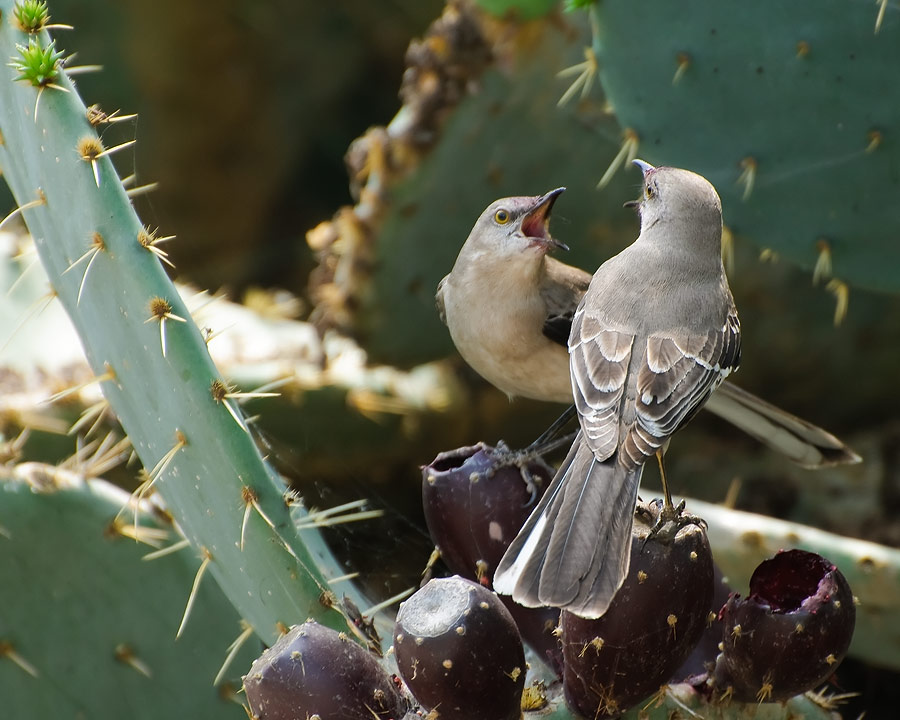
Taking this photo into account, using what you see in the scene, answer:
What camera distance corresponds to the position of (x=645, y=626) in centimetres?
137

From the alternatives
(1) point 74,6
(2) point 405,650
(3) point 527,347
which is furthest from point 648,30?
(1) point 74,6

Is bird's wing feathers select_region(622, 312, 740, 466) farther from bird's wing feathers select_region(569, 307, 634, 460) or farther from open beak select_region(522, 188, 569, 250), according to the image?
open beak select_region(522, 188, 569, 250)

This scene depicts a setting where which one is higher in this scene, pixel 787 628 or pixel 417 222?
pixel 787 628

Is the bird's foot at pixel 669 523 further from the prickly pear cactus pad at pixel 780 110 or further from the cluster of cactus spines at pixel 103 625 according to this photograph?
the prickly pear cactus pad at pixel 780 110

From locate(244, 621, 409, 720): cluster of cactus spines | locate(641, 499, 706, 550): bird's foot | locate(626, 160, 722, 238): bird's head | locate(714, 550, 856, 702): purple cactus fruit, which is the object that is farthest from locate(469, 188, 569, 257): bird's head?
locate(244, 621, 409, 720): cluster of cactus spines

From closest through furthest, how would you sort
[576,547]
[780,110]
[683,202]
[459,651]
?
[459,651], [576,547], [683,202], [780,110]

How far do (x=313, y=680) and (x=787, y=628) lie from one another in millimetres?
591

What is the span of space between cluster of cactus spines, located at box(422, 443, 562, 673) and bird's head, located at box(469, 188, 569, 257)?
0.64 m

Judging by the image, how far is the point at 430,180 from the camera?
10.4ft

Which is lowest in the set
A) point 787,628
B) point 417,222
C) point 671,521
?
point 417,222

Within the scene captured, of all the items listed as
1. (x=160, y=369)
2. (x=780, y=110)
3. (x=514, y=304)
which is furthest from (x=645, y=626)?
(x=780, y=110)

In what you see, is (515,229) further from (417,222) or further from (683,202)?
(417,222)

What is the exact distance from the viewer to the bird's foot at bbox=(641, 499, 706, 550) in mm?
1420

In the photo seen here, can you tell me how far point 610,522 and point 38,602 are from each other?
117 centimetres
